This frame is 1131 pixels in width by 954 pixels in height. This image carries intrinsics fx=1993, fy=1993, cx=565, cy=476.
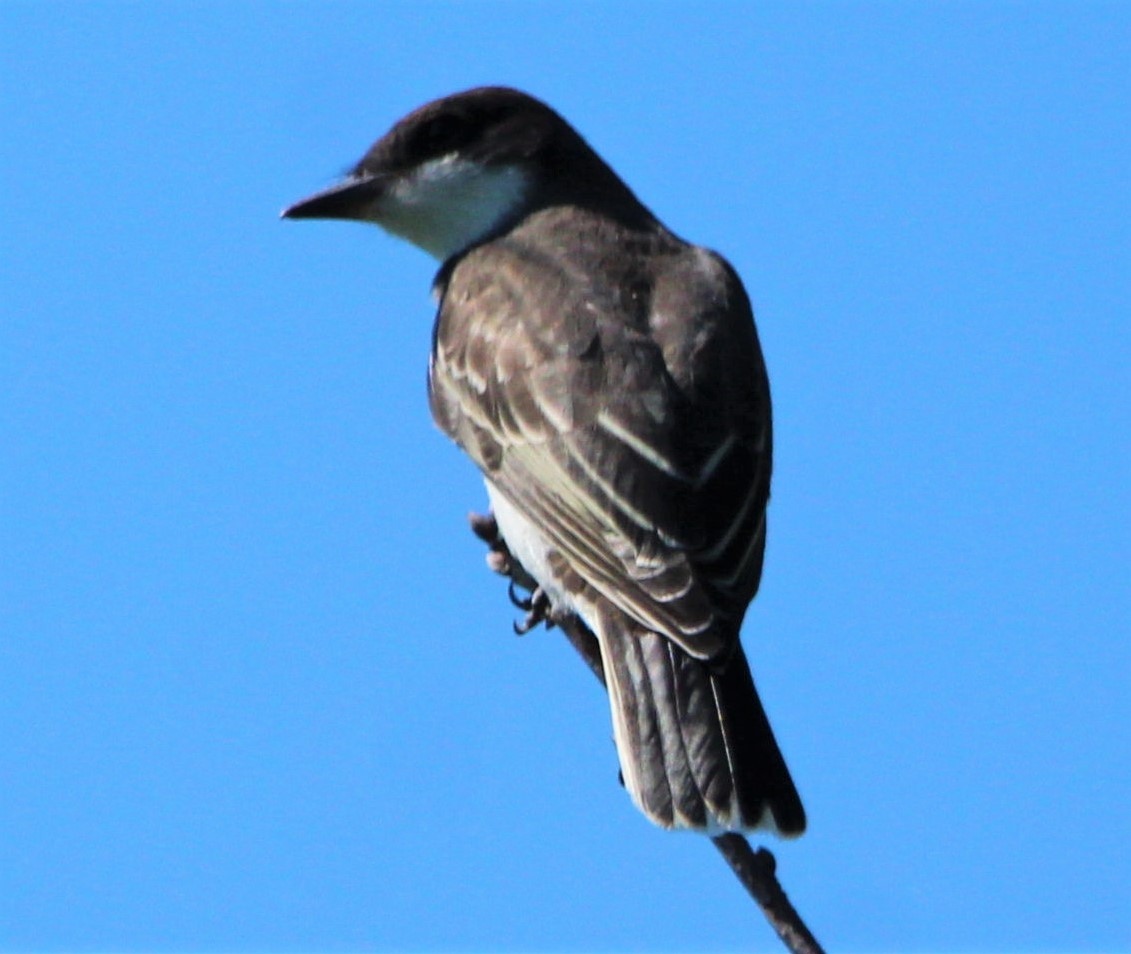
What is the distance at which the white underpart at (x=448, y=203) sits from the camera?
711cm

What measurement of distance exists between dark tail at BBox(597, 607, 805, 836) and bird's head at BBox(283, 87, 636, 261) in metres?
2.32

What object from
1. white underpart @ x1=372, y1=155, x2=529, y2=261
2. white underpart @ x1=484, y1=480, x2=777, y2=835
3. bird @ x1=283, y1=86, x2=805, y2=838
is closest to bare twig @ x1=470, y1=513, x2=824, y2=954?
white underpart @ x1=484, y1=480, x2=777, y2=835

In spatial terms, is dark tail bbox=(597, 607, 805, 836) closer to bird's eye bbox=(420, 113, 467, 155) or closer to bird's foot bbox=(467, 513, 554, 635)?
bird's foot bbox=(467, 513, 554, 635)

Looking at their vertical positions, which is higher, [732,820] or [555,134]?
[555,134]

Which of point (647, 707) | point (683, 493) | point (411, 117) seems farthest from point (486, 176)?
point (647, 707)

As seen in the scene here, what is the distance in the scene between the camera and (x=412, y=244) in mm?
7215

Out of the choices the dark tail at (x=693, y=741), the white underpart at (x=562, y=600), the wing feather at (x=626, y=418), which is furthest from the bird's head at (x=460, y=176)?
the dark tail at (x=693, y=741)

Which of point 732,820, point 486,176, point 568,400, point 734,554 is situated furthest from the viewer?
point 486,176

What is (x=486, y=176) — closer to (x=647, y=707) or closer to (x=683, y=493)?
(x=683, y=493)

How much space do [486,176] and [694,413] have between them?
6.35ft

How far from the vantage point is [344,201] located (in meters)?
7.16

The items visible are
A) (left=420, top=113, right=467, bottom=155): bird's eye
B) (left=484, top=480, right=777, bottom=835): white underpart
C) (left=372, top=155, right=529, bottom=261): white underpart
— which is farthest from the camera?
(left=420, top=113, right=467, bottom=155): bird's eye

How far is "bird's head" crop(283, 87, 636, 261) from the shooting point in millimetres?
7125

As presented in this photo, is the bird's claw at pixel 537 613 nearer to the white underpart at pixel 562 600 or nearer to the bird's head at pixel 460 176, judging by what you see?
the white underpart at pixel 562 600
